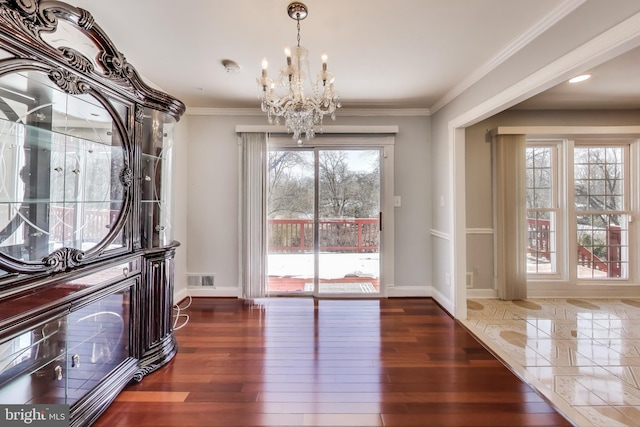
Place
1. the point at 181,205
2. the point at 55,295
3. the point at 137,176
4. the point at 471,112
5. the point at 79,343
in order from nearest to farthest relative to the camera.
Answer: the point at 55,295 < the point at 79,343 < the point at 137,176 < the point at 471,112 < the point at 181,205

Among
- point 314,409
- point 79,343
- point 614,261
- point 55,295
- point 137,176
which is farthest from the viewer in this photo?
point 614,261

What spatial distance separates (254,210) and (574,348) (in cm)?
351

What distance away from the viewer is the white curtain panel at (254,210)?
11.7ft

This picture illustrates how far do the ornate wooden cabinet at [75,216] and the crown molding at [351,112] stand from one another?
1519 millimetres

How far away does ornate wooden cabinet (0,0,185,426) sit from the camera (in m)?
1.27

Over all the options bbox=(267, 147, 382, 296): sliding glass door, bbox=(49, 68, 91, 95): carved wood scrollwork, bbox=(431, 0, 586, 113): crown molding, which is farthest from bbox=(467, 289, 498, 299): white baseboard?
bbox=(49, 68, 91, 95): carved wood scrollwork

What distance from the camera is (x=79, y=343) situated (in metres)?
1.58

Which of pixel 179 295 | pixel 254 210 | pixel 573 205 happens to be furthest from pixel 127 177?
pixel 573 205

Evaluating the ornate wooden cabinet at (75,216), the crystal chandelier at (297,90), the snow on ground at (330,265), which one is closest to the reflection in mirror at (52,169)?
the ornate wooden cabinet at (75,216)

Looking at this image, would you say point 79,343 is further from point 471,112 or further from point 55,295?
point 471,112

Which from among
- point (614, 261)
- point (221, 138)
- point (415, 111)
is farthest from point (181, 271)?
point (614, 261)

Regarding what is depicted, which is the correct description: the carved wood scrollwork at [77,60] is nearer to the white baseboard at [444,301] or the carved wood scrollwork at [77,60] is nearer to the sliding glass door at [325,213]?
the sliding glass door at [325,213]

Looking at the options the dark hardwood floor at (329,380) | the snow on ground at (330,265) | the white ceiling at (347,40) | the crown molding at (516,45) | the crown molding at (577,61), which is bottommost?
the dark hardwood floor at (329,380)

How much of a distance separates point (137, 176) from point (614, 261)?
5697mm
